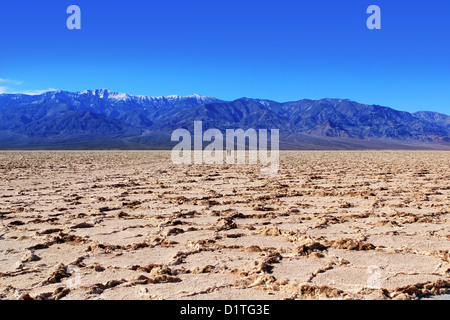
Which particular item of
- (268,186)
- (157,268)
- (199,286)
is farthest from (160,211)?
(268,186)

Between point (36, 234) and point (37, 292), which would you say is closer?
point (37, 292)

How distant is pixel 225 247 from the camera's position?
189 inches

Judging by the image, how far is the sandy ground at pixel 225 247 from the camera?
11.4 ft

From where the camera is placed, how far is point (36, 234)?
17.8 feet

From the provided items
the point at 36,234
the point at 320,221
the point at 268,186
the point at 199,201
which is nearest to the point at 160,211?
the point at 199,201

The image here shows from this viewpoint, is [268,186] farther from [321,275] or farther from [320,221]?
[321,275]

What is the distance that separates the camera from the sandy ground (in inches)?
137

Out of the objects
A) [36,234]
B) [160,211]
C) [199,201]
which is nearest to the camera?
[36,234]

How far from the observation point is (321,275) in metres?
3.78
